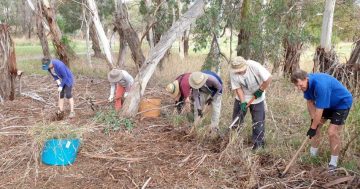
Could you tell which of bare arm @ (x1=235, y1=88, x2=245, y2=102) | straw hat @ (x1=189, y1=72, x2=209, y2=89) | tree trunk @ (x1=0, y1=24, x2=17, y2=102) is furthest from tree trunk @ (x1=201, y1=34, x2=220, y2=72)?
tree trunk @ (x1=0, y1=24, x2=17, y2=102)

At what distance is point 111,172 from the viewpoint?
17.0 feet

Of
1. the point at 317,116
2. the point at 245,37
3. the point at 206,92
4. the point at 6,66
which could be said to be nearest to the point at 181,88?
the point at 206,92

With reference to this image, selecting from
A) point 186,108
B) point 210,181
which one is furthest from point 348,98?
point 186,108

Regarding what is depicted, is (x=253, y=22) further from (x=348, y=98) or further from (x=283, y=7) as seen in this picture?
(x=348, y=98)

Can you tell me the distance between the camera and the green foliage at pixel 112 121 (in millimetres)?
6771

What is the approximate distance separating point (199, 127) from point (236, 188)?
1.79 m

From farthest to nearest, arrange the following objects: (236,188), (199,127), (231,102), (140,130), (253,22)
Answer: (253,22) → (231,102) → (140,130) → (199,127) → (236,188)

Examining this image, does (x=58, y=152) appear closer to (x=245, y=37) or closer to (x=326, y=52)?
(x=245, y=37)

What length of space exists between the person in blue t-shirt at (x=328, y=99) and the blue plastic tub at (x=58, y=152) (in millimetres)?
3000

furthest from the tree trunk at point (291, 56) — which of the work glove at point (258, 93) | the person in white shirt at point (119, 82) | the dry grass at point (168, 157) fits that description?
the work glove at point (258, 93)

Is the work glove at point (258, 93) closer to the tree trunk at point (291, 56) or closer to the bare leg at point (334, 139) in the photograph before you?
the bare leg at point (334, 139)

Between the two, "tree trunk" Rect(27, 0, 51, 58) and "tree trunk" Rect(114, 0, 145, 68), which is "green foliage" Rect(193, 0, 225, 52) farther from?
"tree trunk" Rect(27, 0, 51, 58)

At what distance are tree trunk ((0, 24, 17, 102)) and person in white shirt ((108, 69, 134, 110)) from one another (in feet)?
8.20

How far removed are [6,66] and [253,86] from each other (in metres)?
5.75
